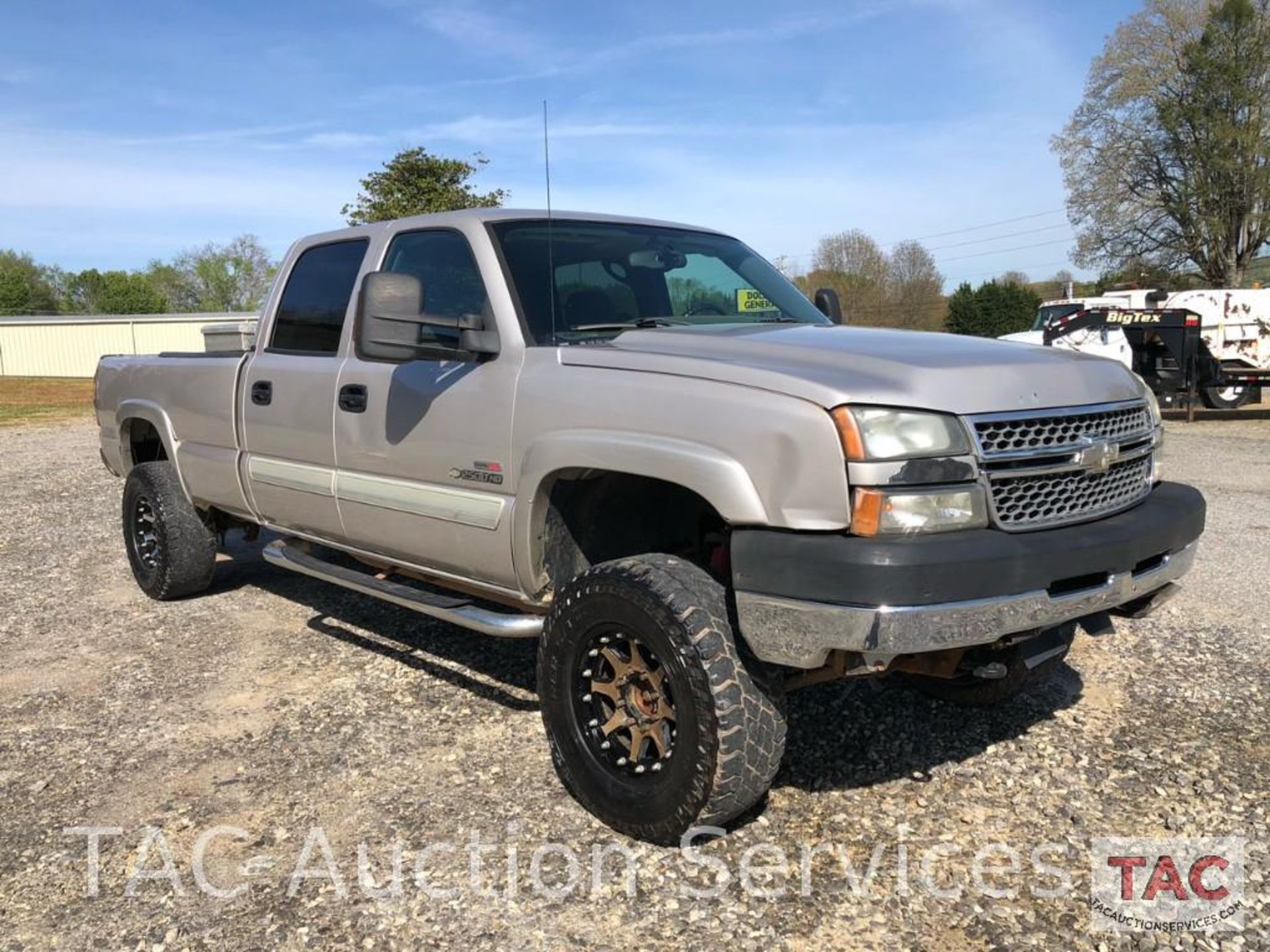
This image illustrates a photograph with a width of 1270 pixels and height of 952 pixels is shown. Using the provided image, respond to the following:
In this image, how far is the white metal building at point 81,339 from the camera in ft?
139

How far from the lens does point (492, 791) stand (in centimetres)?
353

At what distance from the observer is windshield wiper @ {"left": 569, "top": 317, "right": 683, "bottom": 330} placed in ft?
12.4

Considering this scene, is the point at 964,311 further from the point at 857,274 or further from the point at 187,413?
the point at 187,413

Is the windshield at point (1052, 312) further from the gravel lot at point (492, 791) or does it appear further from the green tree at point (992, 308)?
the green tree at point (992, 308)

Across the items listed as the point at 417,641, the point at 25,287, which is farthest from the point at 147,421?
the point at 25,287

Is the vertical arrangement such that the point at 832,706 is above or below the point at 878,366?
below

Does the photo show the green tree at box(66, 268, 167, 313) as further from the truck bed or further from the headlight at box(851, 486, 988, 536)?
the headlight at box(851, 486, 988, 536)

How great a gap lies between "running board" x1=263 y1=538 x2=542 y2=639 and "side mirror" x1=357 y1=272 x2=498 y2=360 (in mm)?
944

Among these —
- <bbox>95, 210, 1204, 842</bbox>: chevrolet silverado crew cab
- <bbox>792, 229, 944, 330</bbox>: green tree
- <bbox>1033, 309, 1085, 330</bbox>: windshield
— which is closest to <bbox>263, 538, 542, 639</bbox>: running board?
<bbox>95, 210, 1204, 842</bbox>: chevrolet silverado crew cab

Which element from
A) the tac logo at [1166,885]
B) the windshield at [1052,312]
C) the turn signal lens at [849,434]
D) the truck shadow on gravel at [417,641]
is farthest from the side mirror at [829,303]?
the windshield at [1052,312]

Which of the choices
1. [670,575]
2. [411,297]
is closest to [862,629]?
[670,575]

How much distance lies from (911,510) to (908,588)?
0.22 metres

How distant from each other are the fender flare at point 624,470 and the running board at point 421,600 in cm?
15

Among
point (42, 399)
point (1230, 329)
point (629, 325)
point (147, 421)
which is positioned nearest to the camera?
point (629, 325)
